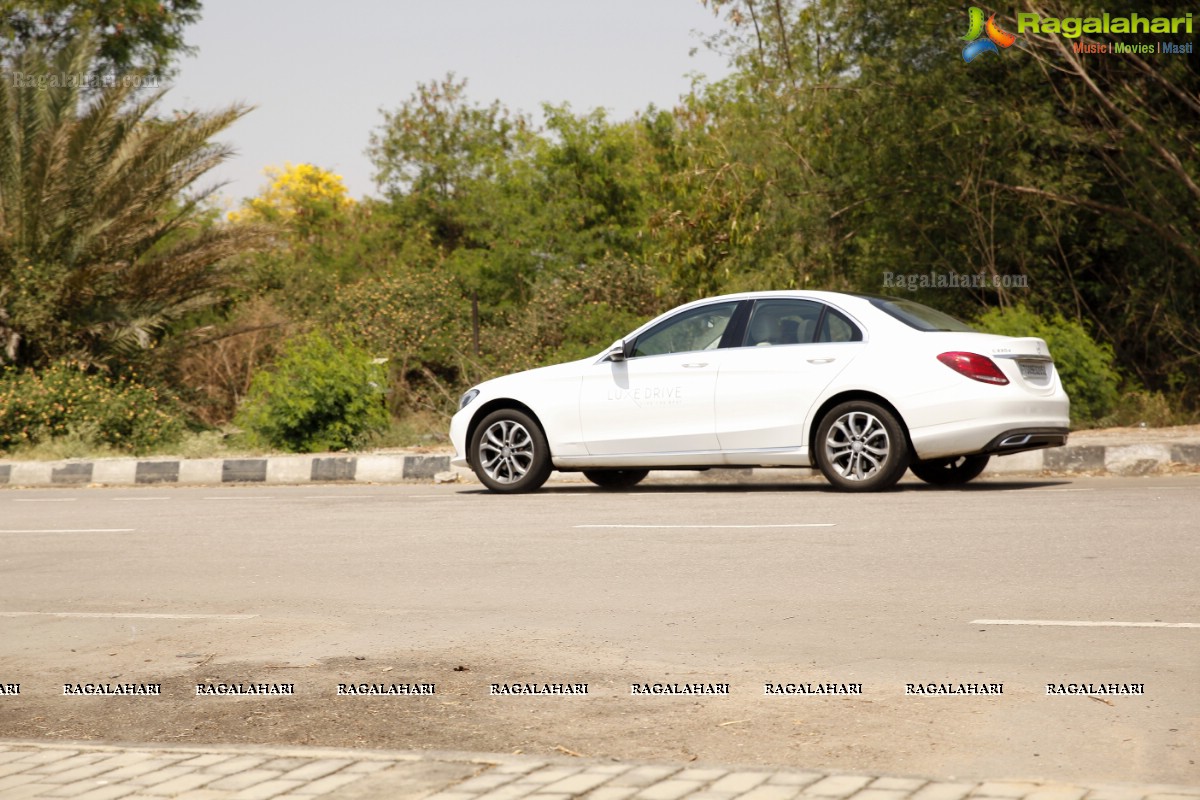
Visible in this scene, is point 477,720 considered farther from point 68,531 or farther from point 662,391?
point 662,391

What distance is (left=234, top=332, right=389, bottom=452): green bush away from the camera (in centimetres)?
1678

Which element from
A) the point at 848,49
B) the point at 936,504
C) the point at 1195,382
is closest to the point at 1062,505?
the point at 936,504

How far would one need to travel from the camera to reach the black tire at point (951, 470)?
12359 mm

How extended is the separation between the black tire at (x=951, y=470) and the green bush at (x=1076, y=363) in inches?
149

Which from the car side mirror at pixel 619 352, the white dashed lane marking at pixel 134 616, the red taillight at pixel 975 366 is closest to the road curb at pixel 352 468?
the car side mirror at pixel 619 352

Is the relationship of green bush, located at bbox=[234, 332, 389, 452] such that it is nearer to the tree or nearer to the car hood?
the car hood

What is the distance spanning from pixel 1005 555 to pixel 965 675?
2.81 m

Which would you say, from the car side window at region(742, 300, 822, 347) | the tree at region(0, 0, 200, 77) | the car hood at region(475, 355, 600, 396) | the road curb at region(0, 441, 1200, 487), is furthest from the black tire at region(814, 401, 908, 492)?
the tree at region(0, 0, 200, 77)

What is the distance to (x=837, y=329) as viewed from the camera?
11.6 meters

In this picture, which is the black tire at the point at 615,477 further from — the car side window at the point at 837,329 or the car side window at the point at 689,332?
the car side window at the point at 837,329

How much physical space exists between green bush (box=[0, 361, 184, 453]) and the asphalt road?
26.3 feet

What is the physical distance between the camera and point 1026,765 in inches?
166

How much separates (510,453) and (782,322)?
2589mm

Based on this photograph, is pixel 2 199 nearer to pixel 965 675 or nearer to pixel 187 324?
pixel 187 324
